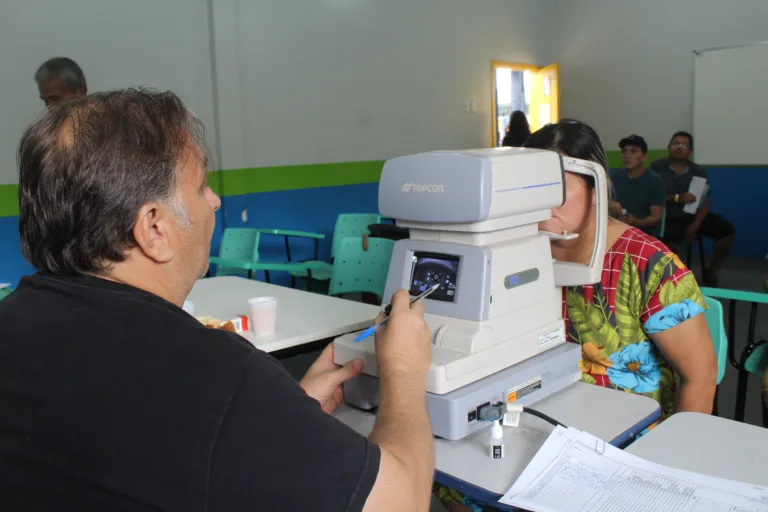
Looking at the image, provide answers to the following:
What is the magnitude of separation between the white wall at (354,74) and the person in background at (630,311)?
3.83m

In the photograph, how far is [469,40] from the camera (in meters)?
6.91

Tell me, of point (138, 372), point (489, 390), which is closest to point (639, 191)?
point (489, 390)

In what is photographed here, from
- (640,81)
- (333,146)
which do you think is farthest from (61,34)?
(640,81)

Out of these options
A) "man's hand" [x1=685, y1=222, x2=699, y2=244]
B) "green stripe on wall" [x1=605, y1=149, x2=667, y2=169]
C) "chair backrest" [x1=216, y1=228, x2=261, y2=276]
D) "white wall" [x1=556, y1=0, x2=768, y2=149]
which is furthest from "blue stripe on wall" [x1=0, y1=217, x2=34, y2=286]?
"white wall" [x1=556, y1=0, x2=768, y2=149]

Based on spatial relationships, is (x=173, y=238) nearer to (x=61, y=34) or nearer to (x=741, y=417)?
(x=741, y=417)

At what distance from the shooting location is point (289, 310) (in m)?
2.41

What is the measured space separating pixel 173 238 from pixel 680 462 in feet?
2.90

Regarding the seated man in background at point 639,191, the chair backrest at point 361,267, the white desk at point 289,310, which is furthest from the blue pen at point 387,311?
the seated man in background at point 639,191

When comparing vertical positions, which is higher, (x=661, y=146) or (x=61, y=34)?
(x=61, y=34)

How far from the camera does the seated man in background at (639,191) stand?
527 cm

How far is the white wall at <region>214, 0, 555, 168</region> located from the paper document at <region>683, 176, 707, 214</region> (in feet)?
7.37

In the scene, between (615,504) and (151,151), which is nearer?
(151,151)

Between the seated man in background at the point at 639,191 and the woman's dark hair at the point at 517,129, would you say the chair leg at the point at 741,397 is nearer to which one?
the seated man in background at the point at 639,191

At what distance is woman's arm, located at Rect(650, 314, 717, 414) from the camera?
1.53m
